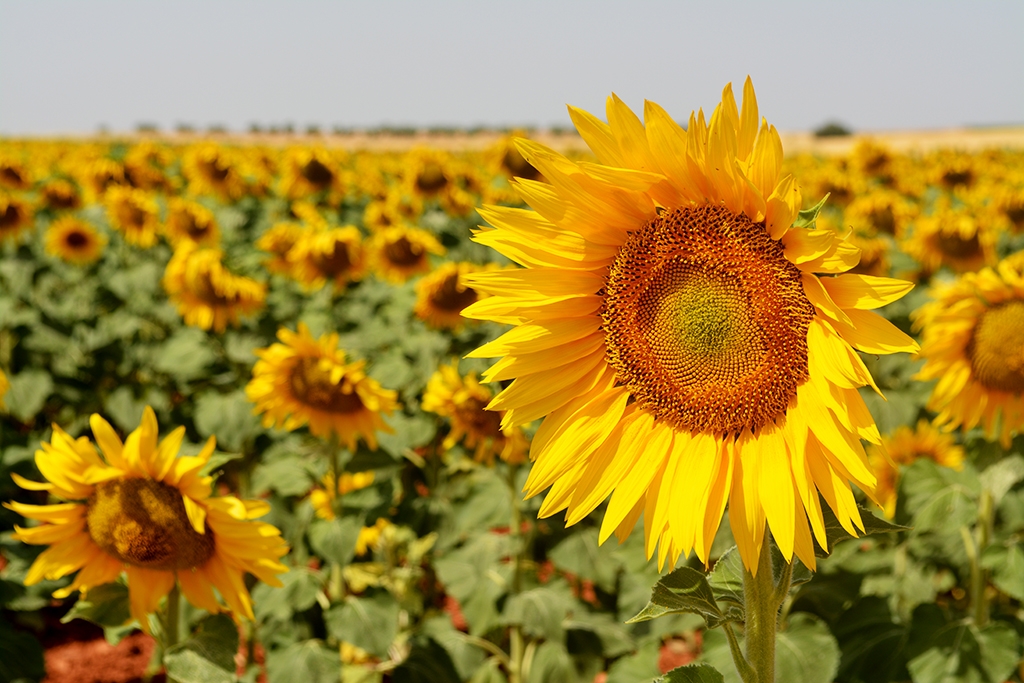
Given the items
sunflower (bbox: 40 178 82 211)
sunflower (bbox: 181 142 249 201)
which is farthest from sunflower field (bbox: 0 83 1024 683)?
sunflower (bbox: 181 142 249 201)

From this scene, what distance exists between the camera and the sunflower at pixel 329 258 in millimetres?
4836

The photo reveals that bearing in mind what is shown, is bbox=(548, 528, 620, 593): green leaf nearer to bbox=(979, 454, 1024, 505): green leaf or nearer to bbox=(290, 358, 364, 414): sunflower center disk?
bbox=(290, 358, 364, 414): sunflower center disk

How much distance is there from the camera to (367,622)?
3.03m

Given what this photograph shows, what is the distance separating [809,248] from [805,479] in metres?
0.37

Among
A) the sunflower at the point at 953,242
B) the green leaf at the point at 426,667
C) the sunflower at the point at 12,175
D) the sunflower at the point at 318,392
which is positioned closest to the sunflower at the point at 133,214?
the sunflower at the point at 12,175

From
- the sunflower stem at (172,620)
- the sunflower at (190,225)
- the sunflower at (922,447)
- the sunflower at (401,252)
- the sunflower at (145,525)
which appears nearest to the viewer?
the sunflower at (145,525)

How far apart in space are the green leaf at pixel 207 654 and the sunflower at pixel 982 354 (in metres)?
2.33

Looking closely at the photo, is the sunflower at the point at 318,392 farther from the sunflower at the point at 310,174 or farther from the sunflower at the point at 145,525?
the sunflower at the point at 310,174

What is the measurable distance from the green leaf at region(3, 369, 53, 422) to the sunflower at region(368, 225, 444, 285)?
7.02 feet

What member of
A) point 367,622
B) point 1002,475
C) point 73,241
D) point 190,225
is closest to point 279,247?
point 190,225

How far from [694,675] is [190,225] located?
604cm

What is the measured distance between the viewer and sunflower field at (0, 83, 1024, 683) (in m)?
1.45

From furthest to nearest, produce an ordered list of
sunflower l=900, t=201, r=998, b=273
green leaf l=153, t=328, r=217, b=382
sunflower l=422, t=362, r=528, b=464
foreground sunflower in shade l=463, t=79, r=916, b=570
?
sunflower l=900, t=201, r=998, b=273 < green leaf l=153, t=328, r=217, b=382 < sunflower l=422, t=362, r=528, b=464 < foreground sunflower in shade l=463, t=79, r=916, b=570

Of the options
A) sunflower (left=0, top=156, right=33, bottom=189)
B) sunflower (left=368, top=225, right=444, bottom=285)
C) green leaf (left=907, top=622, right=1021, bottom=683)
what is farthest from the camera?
sunflower (left=0, top=156, right=33, bottom=189)
